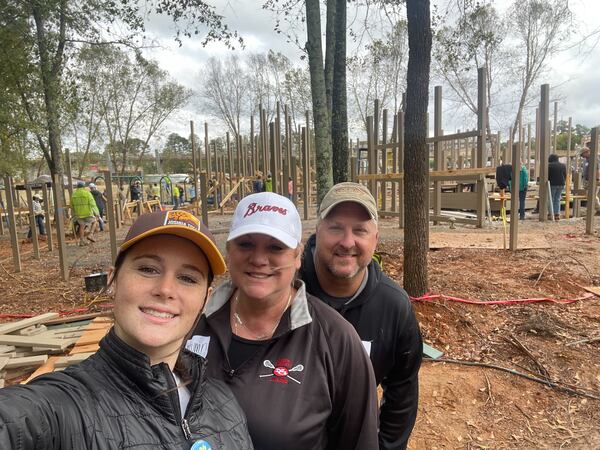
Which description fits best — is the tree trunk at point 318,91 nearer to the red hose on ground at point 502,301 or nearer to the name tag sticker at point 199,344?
the red hose on ground at point 502,301

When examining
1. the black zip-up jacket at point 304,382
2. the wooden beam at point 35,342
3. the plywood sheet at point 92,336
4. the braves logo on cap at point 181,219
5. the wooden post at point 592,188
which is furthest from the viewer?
the wooden post at point 592,188

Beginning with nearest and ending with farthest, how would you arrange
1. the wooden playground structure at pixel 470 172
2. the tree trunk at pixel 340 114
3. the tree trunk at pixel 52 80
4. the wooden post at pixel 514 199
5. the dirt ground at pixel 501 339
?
the dirt ground at pixel 501 339 < the wooden playground structure at pixel 470 172 < the tree trunk at pixel 340 114 < the wooden post at pixel 514 199 < the tree trunk at pixel 52 80

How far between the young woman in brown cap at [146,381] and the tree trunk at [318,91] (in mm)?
5900

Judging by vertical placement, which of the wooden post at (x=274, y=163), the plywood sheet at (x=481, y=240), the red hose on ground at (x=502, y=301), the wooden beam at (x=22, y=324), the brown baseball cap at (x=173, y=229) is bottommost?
the wooden beam at (x=22, y=324)

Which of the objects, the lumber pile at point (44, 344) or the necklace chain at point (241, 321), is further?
the lumber pile at point (44, 344)

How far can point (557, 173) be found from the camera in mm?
13109

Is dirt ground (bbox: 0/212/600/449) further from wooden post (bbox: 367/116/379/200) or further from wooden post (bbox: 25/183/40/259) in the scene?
wooden post (bbox: 367/116/379/200)

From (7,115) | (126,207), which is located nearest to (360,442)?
(7,115)

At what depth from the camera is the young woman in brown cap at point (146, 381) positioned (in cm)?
93

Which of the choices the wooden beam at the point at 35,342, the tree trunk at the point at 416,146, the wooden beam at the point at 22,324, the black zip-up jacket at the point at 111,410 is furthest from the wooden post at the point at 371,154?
the black zip-up jacket at the point at 111,410

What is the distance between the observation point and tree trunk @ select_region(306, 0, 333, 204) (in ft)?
22.7

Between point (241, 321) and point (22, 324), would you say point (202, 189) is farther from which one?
point (241, 321)

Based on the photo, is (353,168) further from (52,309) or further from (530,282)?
(52,309)

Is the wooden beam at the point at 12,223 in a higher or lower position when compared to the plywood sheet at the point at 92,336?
higher
